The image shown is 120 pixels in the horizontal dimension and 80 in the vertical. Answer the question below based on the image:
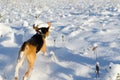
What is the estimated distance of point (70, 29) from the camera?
31.9 feet

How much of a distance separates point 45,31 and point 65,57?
1036 mm

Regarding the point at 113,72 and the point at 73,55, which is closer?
the point at 113,72

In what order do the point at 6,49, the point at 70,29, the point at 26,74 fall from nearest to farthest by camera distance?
the point at 26,74 < the point at 6,49 < the point at 70,29

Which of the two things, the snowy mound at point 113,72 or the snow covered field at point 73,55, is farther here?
the snow covered field at point 73,55

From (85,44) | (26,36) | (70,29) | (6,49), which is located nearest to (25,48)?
(6,49)

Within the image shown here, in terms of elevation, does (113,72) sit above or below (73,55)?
above

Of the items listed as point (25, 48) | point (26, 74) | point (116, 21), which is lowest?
point (116, 21)

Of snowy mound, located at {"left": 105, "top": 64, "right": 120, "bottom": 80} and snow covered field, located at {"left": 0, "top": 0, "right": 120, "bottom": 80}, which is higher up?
snowy mound, located at {"left": 105, "top": 64, "right": 120, "bottom": 80}

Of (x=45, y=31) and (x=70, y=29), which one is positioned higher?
(x=45, y=31)

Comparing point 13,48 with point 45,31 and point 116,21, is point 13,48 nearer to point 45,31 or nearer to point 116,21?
point 45,31

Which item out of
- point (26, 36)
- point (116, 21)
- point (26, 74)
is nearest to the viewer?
point (26, 74)

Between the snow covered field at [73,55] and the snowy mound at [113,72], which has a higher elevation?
the snowy mound at [113,72]

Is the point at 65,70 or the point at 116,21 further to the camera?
the point at 116,21

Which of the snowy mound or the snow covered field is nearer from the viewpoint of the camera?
the snowy mound
